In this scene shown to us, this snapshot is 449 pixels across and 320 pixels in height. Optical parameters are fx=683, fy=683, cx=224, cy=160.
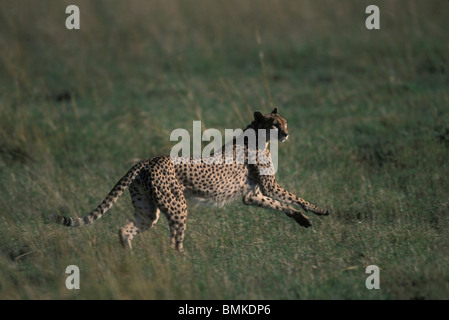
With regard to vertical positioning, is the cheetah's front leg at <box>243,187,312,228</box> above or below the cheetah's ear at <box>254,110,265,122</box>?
below

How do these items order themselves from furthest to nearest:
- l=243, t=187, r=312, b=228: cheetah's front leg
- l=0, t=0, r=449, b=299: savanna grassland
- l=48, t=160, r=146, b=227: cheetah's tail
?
l=243, t=187, r=312, b=228: cheetah's front leg, l=48, t=160, r=146, b=227: cheetah's tail, l=0, t=0, r=449, b=299: savanna grassland

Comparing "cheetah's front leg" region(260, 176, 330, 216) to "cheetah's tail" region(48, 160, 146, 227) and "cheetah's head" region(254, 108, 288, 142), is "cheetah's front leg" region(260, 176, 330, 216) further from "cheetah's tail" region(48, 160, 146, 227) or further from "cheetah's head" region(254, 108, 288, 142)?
"cheetah's tail" region(48, 160, 146, 227)

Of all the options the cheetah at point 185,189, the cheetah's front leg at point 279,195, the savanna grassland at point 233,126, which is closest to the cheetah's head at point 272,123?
the cheetah at point 185,189

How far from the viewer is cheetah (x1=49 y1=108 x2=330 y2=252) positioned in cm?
490

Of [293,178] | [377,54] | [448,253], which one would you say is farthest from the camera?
[377,54]

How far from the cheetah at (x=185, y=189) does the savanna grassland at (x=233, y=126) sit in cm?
18

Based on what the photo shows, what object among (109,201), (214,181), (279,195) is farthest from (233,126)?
(109,201)

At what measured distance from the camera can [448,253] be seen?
4.87 m

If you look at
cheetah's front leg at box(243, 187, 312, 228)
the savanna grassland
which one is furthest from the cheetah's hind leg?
cheetah's front leg at box(243, 187, 312, 228)

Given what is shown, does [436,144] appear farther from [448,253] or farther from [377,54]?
[377,54]

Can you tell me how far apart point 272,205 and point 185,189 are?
74 cm
